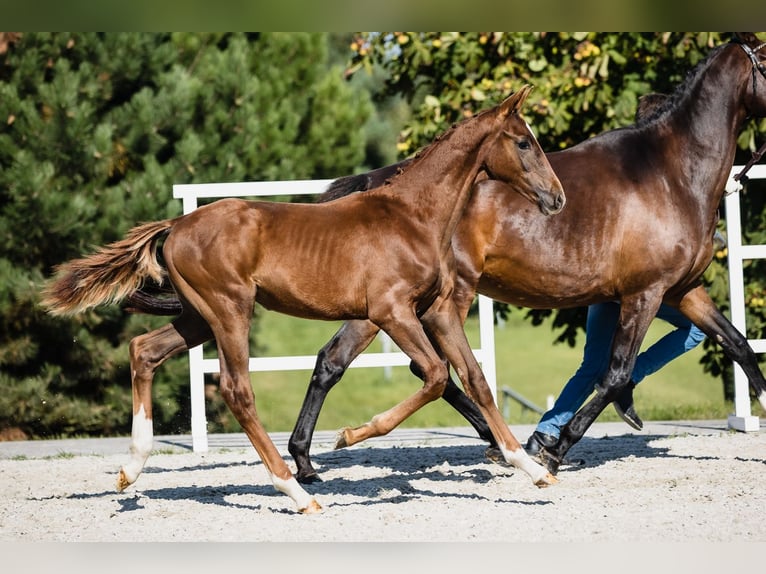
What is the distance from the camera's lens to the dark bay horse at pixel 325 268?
491cm

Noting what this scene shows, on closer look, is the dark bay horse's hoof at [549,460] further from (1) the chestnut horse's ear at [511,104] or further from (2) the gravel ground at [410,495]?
(1) the chestnut horse's ear at [511,104]

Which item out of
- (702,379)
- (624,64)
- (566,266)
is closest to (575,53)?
(624,64)

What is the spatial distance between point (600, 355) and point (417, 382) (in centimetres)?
1235

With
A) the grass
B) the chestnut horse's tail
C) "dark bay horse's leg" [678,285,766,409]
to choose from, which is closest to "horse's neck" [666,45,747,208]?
"dark bay horse's leg" [678,285,766,409]

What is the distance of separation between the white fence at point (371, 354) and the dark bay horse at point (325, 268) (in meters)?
2.08

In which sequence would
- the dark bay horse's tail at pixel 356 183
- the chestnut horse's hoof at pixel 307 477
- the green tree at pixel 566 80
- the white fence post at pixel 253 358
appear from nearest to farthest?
1. the chestnut horse's hoof at pixel 307 477
2. the dark bay horse's tail at pixel 356 183
3. the white fence post at pixel 253 358
4. the green tree at pixel 566 80

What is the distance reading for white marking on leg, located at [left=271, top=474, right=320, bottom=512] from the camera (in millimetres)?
4820

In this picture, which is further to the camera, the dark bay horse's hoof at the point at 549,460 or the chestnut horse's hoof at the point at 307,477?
the chestnut horse's hoof at the point at 307,477

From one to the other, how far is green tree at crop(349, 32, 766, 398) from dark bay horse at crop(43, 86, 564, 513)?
3.97 meters

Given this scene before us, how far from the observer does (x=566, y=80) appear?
29.8 feet

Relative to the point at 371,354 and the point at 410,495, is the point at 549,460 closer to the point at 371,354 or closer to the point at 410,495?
the point at 410,495

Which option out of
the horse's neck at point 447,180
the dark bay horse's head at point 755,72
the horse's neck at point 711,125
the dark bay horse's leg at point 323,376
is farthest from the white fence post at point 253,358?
the dark bay horse's head at point 755,72

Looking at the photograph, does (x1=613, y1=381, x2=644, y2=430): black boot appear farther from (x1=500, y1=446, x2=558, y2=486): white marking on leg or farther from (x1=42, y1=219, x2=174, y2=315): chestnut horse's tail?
(x1=42, y1=219, x2=174, y2=315): chestnut horse's tail

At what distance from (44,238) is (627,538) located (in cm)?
746
